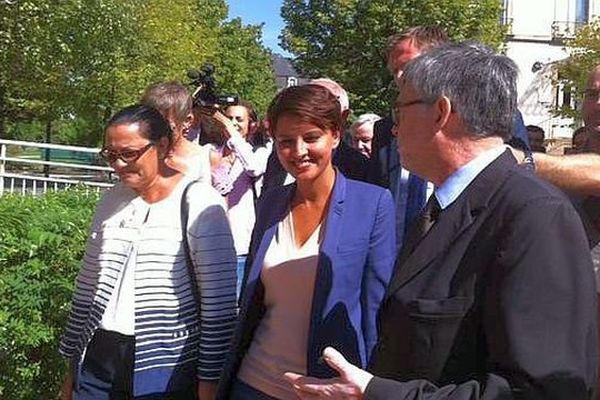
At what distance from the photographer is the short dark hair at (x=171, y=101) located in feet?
13.3

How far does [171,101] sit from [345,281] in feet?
5.15

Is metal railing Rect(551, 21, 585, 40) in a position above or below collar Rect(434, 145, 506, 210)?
above

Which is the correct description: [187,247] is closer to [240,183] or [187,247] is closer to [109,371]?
[109,371]

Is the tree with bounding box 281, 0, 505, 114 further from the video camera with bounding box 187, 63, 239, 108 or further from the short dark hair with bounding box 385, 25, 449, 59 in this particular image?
the short dark hair with bounding box 385, 25, 449, 59

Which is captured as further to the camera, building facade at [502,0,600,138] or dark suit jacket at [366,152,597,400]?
building facade at [502,0,600,138]

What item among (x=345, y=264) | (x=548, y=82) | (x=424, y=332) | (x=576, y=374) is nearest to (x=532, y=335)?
(x=576, y=374)

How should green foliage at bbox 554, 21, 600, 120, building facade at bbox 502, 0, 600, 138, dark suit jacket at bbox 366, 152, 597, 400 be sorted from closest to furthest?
dark suit jacket at bbox 366, 152, 597, 400, green foliage at bbox 554, 21, 600, 120, building facade at bbox 502, 0, 600, 138

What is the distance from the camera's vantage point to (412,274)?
1.97 metres

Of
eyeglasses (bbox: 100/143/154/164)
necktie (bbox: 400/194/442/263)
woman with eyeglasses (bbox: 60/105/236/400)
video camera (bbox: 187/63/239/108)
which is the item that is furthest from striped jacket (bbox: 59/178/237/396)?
video camera (bbox: 187/63/239/108)

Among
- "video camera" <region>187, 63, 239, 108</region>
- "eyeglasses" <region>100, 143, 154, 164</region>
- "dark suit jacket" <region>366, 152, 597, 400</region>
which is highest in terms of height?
"video camera" <region>187, 63, 239, 108</region>

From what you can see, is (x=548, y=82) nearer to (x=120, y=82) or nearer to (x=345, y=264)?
(x=120, y=82)

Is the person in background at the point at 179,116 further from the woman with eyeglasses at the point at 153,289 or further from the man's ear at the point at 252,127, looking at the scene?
the man's ear at the point at 252,127

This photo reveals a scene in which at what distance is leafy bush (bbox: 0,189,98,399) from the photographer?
4.34 metres

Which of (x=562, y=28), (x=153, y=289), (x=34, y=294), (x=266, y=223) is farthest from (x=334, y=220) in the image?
(x=562, y=28)
